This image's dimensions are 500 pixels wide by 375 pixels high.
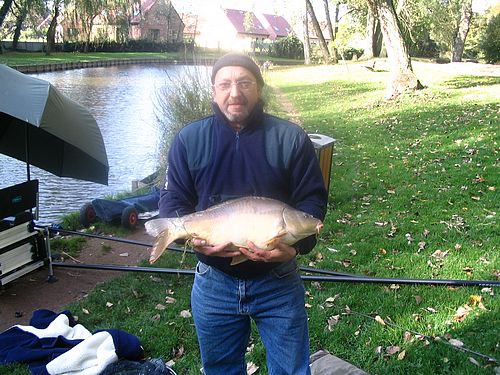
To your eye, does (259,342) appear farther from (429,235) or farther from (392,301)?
(429,235)

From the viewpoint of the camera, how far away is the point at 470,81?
19.0 metres

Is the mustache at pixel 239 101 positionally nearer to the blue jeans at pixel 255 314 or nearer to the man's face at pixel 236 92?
the man's face at pixel 236 92

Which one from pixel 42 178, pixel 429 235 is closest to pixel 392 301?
pixel 429 235

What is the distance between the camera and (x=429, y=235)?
5766mm

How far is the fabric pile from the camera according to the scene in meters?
3.55

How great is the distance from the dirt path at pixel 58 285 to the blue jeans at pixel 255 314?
2833mm

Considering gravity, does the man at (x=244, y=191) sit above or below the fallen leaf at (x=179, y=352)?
above

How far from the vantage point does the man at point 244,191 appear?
228 centimetres

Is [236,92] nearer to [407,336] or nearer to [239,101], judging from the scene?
[239,101]

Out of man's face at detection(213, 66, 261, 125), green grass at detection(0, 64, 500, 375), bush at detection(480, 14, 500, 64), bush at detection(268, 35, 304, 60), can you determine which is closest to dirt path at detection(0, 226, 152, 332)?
green grass at detection(0, 64, 500, 375)

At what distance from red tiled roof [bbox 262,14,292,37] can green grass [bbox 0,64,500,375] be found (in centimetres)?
7959

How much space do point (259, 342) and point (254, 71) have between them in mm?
2423

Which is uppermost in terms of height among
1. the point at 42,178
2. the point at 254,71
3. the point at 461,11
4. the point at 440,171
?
the point at 461,11

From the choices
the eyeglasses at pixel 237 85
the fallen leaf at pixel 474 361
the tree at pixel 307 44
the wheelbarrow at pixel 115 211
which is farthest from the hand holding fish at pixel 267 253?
the tree at pixel 307 44
